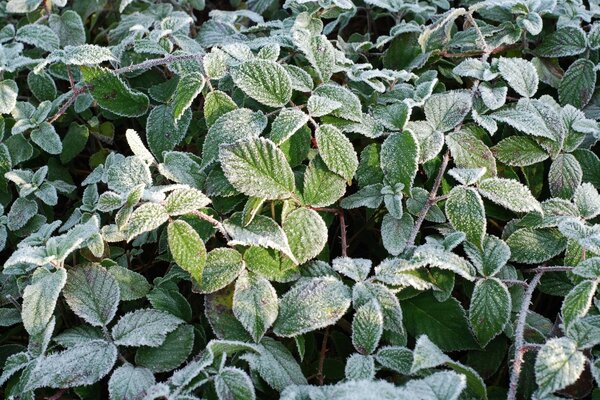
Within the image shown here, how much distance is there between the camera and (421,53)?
1961mm

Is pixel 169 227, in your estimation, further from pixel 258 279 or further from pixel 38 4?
pixel 38 4

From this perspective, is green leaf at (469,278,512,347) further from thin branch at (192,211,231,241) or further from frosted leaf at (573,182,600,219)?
thin branch at (192,211,231,241)

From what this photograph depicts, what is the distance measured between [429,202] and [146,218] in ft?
2.03

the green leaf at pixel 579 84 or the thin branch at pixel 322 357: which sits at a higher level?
the green leaf at pixel 579 84

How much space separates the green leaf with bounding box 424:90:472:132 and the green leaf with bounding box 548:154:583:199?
245 mm

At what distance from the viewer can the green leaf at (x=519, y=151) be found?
164 centimetres

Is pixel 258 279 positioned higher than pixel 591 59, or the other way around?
pixel 591 59

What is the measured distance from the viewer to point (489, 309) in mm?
1398

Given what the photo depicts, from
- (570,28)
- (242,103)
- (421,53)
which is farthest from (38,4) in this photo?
(570,28)

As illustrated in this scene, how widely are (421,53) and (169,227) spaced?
36.6 inches

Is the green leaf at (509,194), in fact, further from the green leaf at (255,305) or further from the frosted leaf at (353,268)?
the green leaf at (255,305)

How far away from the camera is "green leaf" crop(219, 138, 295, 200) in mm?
1468

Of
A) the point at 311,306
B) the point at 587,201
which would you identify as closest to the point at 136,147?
the point at 311,306

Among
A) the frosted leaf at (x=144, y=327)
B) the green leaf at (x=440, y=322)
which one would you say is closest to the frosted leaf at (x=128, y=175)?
the frosted leaf at (x=144, y=327)
